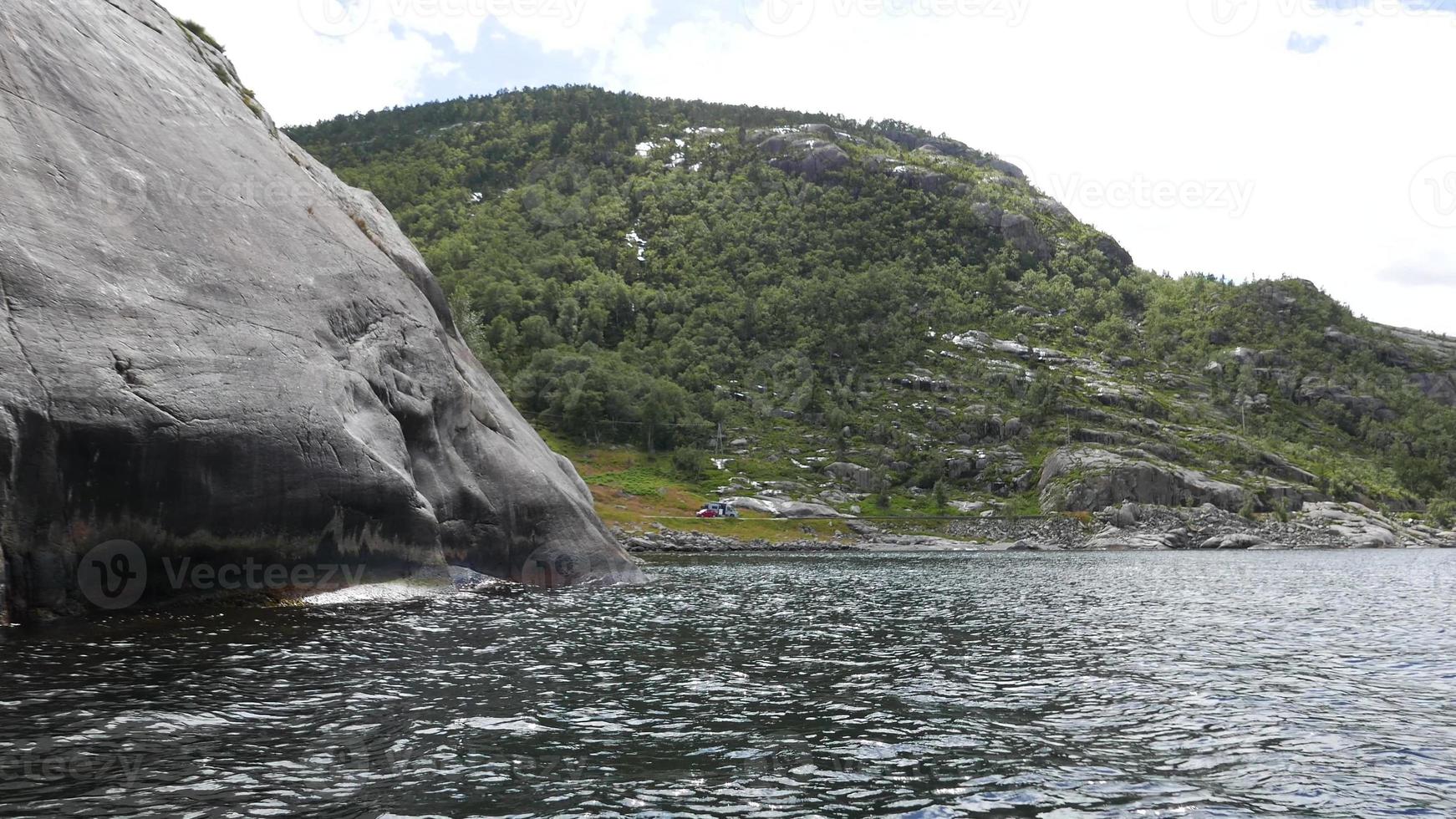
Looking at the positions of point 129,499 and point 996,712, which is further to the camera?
point 129,499

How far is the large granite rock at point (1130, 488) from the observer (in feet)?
493

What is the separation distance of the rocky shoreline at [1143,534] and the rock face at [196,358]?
73.4 meters

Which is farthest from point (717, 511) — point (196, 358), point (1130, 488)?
point (196, 358)

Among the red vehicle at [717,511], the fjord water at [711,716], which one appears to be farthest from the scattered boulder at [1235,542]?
the fjord water at [711,716]

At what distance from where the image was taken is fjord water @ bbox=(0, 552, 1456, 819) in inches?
523

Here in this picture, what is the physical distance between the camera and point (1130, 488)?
151 meters

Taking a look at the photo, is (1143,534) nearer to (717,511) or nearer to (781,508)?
(781,508)

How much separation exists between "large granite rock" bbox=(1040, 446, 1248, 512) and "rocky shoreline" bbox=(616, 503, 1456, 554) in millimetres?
4413

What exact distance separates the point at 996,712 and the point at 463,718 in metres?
11.6

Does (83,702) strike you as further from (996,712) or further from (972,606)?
(972,606)

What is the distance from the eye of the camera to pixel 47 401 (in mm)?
24500

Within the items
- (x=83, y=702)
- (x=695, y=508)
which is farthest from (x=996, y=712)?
(x=695, y=508)

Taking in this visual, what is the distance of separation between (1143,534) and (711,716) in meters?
132

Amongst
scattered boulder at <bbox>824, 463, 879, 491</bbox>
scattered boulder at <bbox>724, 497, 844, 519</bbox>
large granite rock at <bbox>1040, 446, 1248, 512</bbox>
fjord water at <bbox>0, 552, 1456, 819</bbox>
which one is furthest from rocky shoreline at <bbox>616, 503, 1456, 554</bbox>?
fjord water at <bbox>0, 552, 1456, 819</bbox>
